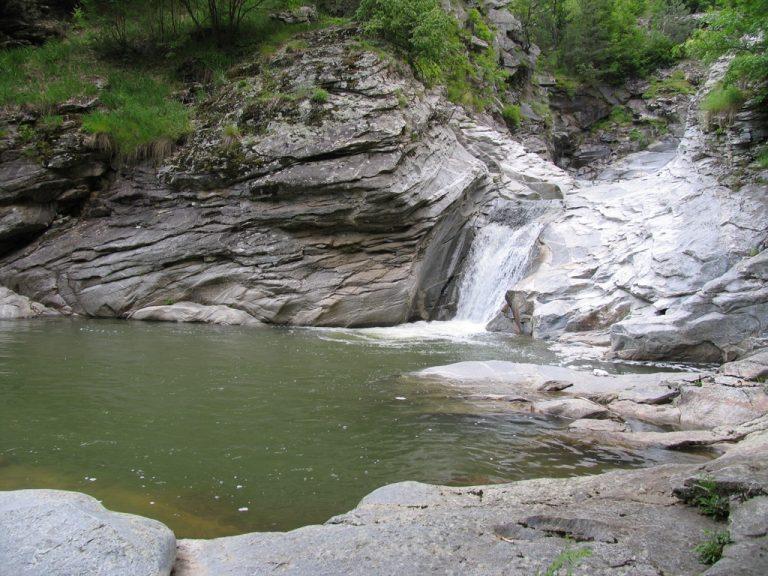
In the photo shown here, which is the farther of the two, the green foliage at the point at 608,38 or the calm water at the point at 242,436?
the green foliage at the point at 608,38

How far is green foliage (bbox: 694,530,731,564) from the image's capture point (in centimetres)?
304

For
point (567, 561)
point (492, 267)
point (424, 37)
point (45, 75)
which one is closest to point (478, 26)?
point (424, 37)

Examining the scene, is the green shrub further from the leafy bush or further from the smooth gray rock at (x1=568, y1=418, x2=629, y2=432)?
the smooth gray rock at (x1=568, y1=418, x2=629, y2=432)

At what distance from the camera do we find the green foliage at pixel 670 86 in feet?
119

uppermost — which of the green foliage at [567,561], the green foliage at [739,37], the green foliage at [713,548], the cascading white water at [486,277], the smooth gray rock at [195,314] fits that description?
the green foliage at [739,37]

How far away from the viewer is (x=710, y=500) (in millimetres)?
3781

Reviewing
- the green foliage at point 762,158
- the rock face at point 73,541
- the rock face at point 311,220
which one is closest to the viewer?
the rock face at point 73,541

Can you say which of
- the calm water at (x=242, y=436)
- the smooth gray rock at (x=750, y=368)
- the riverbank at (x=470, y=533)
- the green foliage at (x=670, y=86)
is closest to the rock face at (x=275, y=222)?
the calm water at (x=242, y=436)

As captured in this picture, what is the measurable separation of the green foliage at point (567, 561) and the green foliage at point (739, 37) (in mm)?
14004

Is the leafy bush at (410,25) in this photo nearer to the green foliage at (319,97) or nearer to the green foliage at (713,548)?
the green foliage at (319,97)

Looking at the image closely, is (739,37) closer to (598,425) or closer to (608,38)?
(598,425)

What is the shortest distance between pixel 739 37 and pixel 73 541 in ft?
59.1

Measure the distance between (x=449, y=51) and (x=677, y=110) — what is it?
18.0 metres

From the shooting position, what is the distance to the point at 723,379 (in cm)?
839
